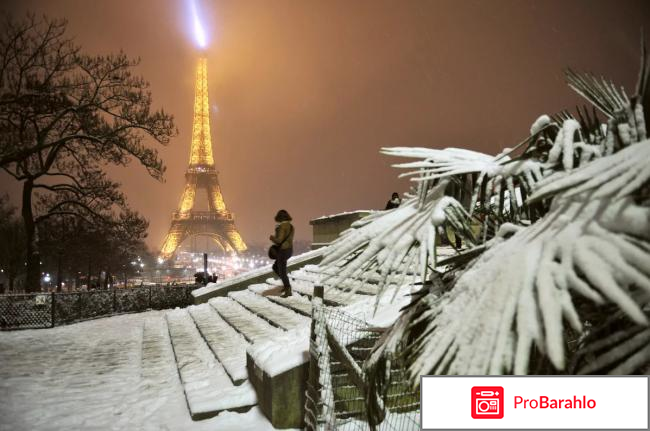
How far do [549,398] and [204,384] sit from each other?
486cm

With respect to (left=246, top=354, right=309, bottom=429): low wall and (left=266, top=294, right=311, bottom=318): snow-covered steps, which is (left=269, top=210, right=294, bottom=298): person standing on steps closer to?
(left=266, top=294, right=311, bottom=318): snow-covered steps

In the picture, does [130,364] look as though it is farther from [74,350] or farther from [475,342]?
[475,342]

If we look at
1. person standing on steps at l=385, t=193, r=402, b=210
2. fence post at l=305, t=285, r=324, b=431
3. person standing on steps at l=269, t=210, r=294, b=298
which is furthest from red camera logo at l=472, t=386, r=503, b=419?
person standing on steps at l=385, t=193, r=402, b=210

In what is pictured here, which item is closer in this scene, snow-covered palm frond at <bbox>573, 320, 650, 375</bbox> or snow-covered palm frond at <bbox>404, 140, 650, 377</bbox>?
snow-covered palm frond at <bbox>404, 140, 650, 377</bbox>

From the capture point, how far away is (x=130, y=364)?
23.0 ft

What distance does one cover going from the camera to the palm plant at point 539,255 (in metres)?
0.87

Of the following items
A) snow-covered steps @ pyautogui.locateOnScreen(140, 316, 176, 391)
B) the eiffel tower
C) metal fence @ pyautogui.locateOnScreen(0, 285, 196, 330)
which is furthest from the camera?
the eiffel tower

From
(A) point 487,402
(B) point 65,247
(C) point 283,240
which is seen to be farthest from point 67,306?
(B) point 65,247

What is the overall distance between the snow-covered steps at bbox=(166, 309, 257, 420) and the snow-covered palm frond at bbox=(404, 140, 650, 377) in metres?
4.12

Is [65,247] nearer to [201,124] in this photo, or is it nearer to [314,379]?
[314,379]

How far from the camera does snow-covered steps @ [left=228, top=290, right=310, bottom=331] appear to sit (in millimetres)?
7061

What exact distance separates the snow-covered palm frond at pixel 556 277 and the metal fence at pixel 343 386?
256cm

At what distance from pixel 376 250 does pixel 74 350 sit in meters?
8.93

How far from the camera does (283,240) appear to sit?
31.2 feet
